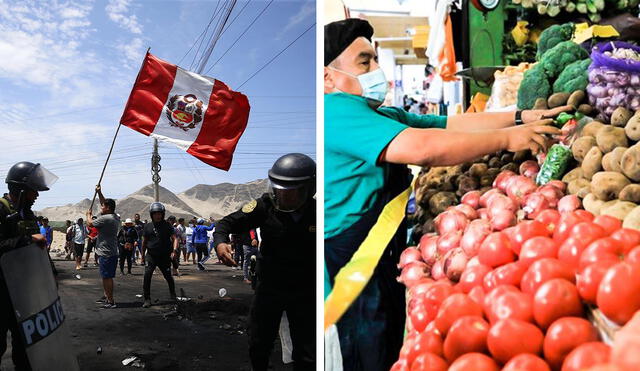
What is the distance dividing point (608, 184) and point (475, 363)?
631 millimetres

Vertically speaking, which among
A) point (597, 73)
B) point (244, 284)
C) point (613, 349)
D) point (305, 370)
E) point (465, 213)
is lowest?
point (244, 284)

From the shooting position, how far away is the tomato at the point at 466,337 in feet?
4.36

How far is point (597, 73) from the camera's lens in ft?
5.48

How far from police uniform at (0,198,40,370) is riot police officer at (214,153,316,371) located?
5.03 ft

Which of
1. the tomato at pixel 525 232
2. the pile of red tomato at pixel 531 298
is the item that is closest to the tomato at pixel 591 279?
Answer: the pile of red tomato at pixel 531 298

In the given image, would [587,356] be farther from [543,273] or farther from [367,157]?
[367,157]

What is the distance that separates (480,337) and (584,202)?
518 millimetres

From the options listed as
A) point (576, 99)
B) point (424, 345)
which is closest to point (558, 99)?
point (576, 99)

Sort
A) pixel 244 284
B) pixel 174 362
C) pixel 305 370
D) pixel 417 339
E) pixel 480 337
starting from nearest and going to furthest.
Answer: pixel 480 337 → pixel 417 339 → pixel 305 370 → pixel 174 362 → pixel 244 284

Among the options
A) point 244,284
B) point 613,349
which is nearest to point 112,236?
point 244,284

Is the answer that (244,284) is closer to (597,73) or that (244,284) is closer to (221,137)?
Result: (221,137)

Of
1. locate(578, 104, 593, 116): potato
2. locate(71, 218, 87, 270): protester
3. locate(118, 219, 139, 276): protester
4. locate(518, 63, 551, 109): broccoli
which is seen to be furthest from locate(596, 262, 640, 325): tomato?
locate(71, 218, 87, 270): protester

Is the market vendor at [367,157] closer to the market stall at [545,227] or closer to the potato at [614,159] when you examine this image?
the market stall at [545,227]

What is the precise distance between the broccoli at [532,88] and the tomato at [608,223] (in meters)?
0.54
